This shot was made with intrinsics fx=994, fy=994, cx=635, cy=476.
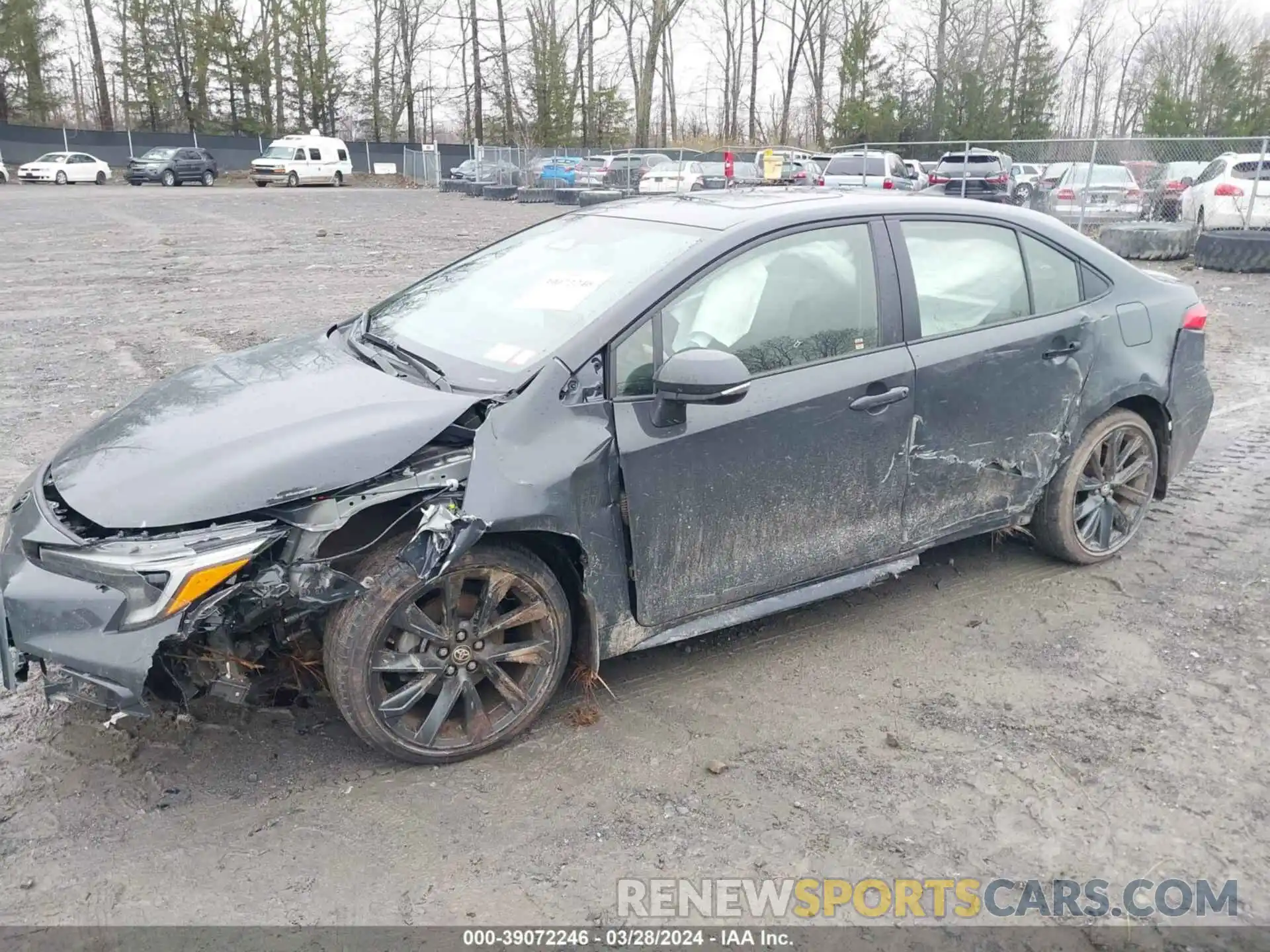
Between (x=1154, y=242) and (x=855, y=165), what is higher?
(x=855, y=165)

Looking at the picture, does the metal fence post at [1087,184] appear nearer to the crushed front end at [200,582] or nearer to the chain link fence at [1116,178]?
the chain link fence at [1116,178]

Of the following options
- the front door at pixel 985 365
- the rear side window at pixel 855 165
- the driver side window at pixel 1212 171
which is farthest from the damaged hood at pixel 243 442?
the rear side window at pixel 855 165

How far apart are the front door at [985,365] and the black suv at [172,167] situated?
135 ft

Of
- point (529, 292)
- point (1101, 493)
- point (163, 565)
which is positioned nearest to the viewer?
point (163, 565)

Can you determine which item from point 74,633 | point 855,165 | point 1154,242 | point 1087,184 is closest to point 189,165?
point 855,165

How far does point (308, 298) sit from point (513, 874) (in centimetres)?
1003

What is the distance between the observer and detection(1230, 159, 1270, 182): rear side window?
15734 millimetres

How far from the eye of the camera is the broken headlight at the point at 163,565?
2.61 metres

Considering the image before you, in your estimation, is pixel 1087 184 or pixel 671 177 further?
pixel 671 177

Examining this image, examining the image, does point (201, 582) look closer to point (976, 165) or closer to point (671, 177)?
point (976, 165)

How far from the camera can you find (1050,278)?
4238mm

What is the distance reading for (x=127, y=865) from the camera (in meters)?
2.68

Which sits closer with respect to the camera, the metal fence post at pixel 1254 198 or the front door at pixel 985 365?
the front door at pixel 985 365

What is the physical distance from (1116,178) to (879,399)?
18.6 m
